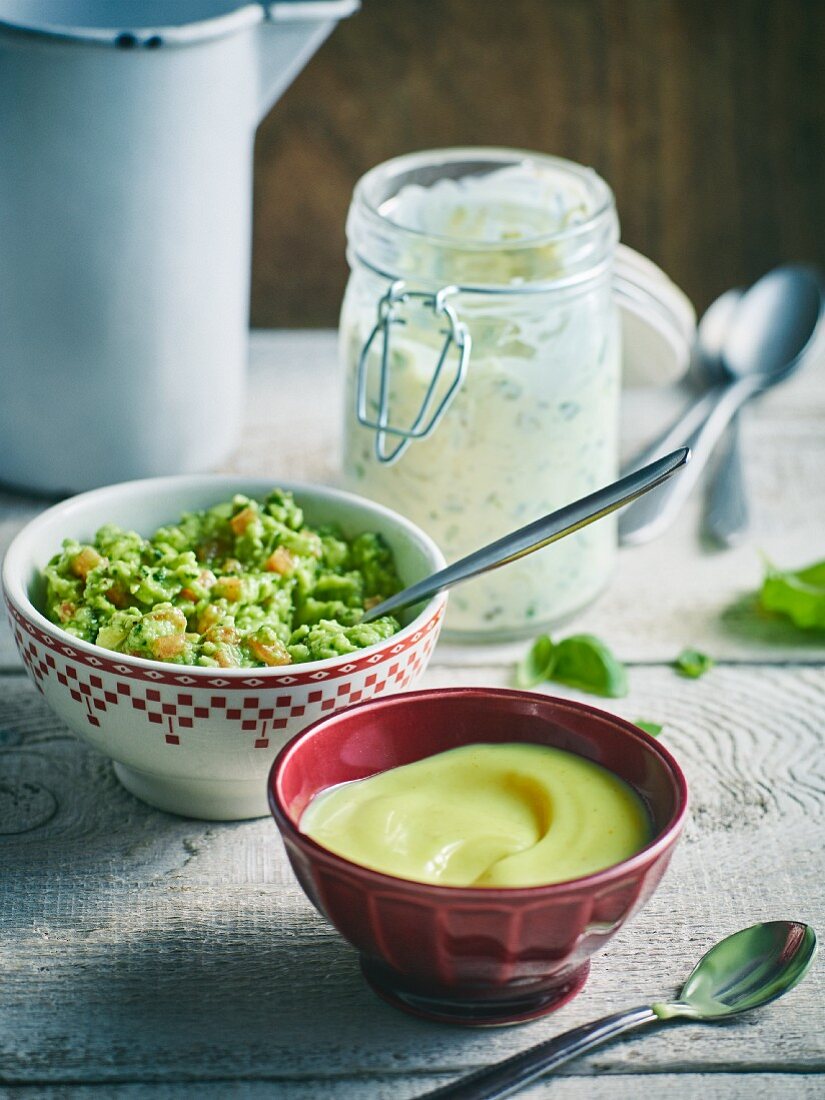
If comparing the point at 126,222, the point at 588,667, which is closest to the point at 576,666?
the point at 588,667

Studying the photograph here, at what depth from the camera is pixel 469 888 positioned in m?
0.87

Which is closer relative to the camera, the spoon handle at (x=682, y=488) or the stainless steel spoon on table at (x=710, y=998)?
the stainless steel spoon on table at (x=710, y=998)

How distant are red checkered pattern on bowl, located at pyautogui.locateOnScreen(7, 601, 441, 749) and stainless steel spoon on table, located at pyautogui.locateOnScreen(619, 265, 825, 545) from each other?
802mm

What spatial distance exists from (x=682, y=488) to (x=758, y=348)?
389 mm

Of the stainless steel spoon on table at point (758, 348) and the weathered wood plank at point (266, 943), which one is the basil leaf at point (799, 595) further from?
the stainless steel spoon on table at point (758, 348)

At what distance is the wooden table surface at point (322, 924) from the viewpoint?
93 centimetres

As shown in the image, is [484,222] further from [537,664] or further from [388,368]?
[537,664]

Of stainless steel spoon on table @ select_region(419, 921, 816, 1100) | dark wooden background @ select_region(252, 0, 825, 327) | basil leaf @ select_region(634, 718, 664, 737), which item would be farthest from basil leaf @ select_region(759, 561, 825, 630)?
dark wooden background @ select_region(252, 0, 825, 327)

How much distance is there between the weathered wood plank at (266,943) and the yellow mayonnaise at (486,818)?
0.41 feet

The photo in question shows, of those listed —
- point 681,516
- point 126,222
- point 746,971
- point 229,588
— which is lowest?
point 681,516

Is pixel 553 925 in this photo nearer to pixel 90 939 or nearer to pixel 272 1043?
pixel 272 1043

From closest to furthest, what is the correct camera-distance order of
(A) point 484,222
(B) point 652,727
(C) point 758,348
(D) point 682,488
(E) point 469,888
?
(E) point 469,888
(B) point 652,727
(A) point 484,222
(D) point 682,488
(C) point 758,348

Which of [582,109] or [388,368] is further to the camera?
[582,109]

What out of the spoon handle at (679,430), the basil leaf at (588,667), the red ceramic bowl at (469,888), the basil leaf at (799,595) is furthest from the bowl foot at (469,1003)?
the spoon handle at (679,430)
